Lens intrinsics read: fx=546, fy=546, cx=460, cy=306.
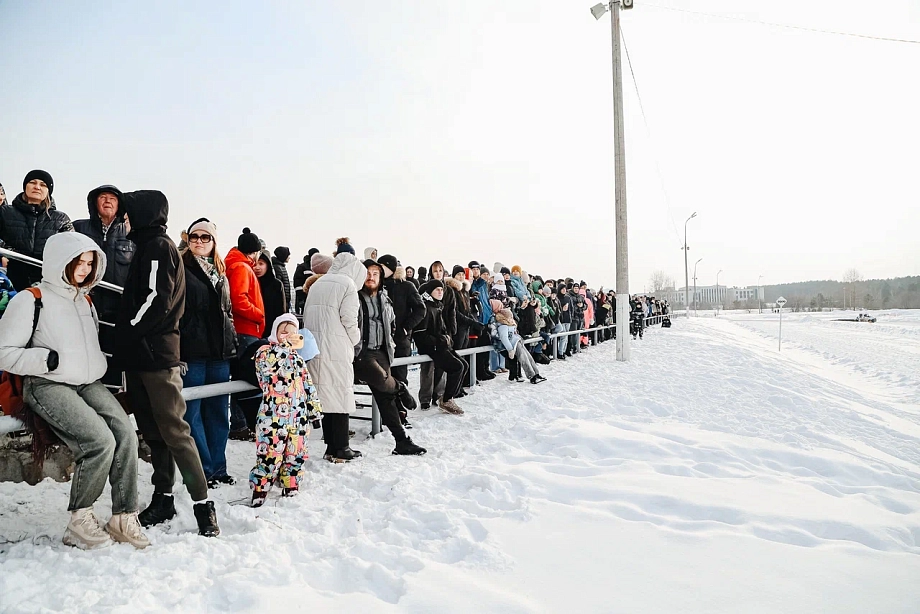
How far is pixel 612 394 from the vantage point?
8234 mm

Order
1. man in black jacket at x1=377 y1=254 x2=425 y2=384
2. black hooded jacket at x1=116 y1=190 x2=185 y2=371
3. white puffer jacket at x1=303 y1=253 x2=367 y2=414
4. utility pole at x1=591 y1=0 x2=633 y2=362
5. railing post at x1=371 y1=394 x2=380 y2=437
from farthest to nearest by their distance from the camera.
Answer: utility pole at x1=591 y1=0 x2=633 y2=362 < man in black jacket at x1=377 y1=254 x2=425 y2=384 < railing post at x1=371 y1=394 x2=380 y2=437 < white puffer jacket at x1=303 y1=253 x2=367 y2=414 < black hooded jacket at x1=116 y1=190 x2=185 y2=371

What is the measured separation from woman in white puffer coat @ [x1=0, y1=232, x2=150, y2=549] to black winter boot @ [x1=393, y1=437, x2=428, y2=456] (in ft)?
7.80

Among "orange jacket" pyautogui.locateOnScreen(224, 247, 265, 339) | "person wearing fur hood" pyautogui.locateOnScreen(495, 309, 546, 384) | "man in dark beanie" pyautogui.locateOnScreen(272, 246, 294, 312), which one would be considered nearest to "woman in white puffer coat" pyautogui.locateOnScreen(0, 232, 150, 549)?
"orange jacket" pyautogui.locateOnScreen(224, 247, 265, 339)

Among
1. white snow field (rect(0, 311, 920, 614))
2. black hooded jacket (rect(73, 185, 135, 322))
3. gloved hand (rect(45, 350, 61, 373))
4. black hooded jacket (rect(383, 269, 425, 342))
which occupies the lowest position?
white snow field (rect(0, 311, 920, 614))

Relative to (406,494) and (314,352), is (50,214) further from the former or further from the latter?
(406,494)

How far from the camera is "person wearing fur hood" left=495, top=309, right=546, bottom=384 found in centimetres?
→ 937

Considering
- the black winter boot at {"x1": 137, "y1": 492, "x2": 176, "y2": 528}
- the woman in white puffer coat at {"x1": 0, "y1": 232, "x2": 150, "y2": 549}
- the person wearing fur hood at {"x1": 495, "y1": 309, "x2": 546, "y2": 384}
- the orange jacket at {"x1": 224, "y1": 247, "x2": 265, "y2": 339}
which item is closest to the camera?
the woman in white puffer coat at {"x1": 0, "y1": 232, "x2": 150, "y2": 549}

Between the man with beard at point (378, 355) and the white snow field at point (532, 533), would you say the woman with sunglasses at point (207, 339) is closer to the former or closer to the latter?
the white snow field at point (532, 533)

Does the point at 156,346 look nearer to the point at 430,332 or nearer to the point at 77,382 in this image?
the point at 77,382

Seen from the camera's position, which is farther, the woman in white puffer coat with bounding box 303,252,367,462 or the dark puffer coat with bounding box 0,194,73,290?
the woman in white puffer coat with bounding box 303,252,367,462

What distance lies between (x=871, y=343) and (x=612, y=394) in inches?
1109

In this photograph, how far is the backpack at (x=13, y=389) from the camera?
2795mm

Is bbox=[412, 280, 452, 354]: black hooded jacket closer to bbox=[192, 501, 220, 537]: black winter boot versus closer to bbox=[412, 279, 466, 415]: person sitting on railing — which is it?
bbox=[412, 279, 466, 415]: person sitting on railing

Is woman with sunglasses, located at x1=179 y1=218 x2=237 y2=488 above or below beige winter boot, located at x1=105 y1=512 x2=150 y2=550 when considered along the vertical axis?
above
